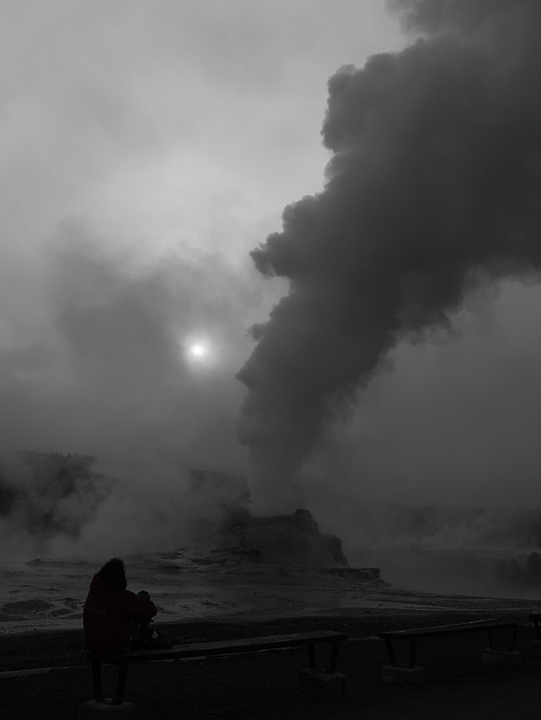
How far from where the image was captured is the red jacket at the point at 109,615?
5973mm

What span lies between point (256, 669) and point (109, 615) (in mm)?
2896

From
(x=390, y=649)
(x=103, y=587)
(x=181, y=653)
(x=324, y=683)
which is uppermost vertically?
(x=103, y=587)

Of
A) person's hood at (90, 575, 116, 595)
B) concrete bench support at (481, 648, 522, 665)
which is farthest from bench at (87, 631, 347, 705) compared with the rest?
concrete bench support at (481, 648, 522, 665)

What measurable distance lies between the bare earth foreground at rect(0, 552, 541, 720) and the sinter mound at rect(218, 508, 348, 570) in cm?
1307

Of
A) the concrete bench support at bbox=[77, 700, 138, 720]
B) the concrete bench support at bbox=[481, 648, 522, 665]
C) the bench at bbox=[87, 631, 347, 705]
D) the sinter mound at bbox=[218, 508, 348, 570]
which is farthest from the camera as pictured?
the sinter mound at bbox=[218, 508, 348, 570]

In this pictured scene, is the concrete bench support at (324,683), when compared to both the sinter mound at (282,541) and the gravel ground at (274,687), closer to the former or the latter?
the gravel ground at (274,687)

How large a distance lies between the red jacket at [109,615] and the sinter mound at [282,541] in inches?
1026

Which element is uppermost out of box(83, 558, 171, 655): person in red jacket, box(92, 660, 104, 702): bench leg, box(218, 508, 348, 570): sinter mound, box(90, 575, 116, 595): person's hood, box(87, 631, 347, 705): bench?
box(218, 508, 348, 570): sinter mound

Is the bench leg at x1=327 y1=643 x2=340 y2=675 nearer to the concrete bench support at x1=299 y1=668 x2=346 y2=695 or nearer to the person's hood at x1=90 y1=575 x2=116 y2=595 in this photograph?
the concrete bench support at x1=299 y1=668 x2=346 y2=695

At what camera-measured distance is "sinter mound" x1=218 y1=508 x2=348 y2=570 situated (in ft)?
106

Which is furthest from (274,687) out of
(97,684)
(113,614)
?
(113,614)

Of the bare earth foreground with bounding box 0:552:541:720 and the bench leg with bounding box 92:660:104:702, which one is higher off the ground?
the bench leg with bounding box 92:660:104:702

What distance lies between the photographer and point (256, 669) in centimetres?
819

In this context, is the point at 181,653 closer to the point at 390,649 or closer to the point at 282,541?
the point at 390,649
